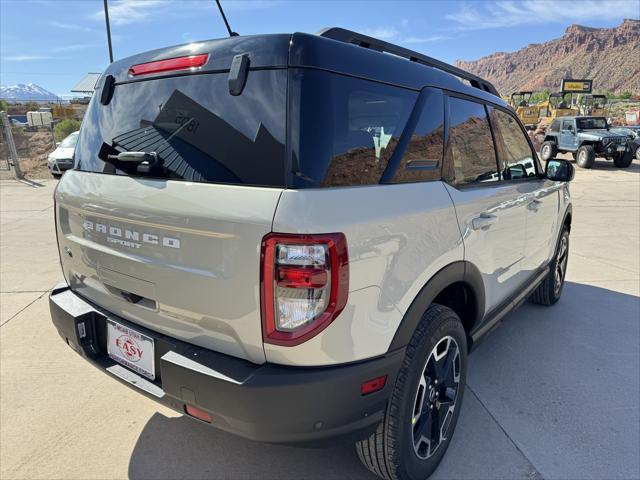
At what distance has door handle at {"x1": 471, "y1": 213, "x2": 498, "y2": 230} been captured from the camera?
7.77ft

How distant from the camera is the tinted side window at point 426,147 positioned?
1.97 meters

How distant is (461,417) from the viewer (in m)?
2.69

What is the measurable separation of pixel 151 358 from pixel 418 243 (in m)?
1.24

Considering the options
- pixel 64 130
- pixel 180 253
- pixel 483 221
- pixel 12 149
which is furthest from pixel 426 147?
pixel 64 130

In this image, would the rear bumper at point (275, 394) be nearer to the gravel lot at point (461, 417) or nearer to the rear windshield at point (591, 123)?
the gravel lot at point (461, 417)

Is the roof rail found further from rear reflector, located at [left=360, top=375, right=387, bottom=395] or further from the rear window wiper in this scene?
rear reflector, located at [left=360, top=375, right=387, bottom=395]

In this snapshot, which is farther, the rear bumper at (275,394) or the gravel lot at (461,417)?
the gravel lot at (461,417)

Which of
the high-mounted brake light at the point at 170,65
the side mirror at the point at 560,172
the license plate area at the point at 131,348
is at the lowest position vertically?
the license plate area at the point at 131,348

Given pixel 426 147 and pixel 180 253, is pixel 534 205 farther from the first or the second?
pixel 180 253

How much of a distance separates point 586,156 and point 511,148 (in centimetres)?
1706

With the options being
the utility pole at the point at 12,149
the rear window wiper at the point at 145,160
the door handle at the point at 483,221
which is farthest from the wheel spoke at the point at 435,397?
the utility pole at the point at 12,149

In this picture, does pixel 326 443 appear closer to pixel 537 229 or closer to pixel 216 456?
pixel 216 456

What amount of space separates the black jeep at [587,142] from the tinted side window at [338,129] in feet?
58.1

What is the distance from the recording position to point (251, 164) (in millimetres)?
1653
